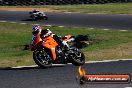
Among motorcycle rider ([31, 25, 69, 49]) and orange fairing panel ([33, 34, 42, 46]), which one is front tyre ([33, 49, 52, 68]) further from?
motorcycle rider ([31, 25, 69, 49])

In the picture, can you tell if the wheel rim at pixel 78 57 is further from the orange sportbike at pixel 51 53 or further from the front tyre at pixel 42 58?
the front tyre at pixel 42 58

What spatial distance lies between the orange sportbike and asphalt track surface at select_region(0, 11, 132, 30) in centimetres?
1722

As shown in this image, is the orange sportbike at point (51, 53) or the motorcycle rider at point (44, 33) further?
Result: the motorcycle rider at point (44, 33)

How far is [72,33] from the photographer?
106 ft

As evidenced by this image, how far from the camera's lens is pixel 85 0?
55.1 meters

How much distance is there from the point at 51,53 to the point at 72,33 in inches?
638

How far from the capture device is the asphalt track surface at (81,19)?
35.5 meters

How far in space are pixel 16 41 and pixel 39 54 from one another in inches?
573

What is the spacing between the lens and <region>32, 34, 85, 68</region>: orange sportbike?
15984mm

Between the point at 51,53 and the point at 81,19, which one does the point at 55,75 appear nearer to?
the point at 51,53

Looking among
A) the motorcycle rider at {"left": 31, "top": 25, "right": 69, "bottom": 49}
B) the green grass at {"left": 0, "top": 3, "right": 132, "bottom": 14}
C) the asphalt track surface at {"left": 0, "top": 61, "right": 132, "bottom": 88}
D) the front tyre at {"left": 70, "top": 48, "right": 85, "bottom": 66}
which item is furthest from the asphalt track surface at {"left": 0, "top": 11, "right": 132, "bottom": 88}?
the green grass at {"left": 0, "top": 3, "right": 132, "bottom": 14}

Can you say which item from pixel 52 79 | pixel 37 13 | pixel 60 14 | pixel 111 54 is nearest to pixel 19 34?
pixel 37 13

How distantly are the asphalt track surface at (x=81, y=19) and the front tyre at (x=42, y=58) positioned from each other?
697 inches

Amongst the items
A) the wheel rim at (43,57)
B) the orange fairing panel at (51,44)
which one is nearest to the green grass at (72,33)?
the wheel rim at (43,57)
